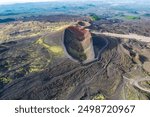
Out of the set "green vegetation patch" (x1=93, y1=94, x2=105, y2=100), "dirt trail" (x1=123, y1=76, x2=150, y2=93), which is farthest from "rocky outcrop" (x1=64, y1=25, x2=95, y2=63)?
"green vegetation patch" (x1=93, y1=94, x2=105, y2=100)

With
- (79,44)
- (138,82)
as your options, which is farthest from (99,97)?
(79,44)

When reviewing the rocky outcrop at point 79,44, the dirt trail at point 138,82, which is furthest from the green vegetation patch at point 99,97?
the rocky outcrop at point 79,44

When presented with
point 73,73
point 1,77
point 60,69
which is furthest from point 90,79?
point 1,77

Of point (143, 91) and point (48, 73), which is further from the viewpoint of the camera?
point (48, 73)

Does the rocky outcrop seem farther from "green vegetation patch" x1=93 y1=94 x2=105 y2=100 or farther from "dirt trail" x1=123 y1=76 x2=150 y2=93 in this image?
"green vegetation patch" x1=93 y1=94 x2=105 y2=100

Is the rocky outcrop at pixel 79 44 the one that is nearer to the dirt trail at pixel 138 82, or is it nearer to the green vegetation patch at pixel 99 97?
the dirt trail at pixel 138 82

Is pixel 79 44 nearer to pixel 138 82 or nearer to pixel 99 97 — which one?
pixel 138 82

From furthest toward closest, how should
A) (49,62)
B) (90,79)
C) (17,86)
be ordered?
(49,62)
(90,79)
(17,86)

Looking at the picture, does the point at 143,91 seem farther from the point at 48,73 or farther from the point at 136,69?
the point at 48,73
